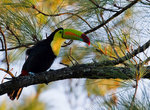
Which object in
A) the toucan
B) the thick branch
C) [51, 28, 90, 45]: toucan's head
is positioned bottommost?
the toucan

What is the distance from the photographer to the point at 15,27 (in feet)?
7.37

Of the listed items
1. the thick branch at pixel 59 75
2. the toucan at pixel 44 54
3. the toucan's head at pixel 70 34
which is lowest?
the toucan at pixel 44 54

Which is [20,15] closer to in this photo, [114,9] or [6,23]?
[6,23]

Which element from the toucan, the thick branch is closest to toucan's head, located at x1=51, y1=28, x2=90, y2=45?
the toucan

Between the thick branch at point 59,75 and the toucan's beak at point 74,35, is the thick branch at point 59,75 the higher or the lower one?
the lower one

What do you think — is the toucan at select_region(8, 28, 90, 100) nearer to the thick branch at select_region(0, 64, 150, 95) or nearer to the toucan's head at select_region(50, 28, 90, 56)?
the toucan's head at select_region(50, 28, 90, 56)

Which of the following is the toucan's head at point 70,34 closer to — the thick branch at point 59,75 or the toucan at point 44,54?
the toucan at point 44,54

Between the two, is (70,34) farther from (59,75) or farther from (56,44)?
(59,75)

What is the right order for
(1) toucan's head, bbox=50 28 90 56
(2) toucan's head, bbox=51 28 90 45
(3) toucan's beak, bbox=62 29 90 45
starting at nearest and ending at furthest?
(3) toucan's beak, bbox=62 29 90 45
(2) toucan's head, bbox=51 28 90 45
(1) toucan's head, bbox=50 28 90 56

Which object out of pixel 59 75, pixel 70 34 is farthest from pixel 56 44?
pixel 59 75

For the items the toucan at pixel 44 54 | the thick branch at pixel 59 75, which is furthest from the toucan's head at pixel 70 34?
the thick branch at pixel 59 75

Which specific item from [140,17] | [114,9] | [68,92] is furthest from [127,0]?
[68,92]

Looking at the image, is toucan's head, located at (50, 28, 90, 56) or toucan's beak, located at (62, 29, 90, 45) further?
toucan's head, located at (50, 28, 90, 56)

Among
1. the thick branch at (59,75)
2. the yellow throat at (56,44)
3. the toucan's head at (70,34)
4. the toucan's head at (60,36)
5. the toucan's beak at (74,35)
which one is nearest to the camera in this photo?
the thick branch at (59,75)
